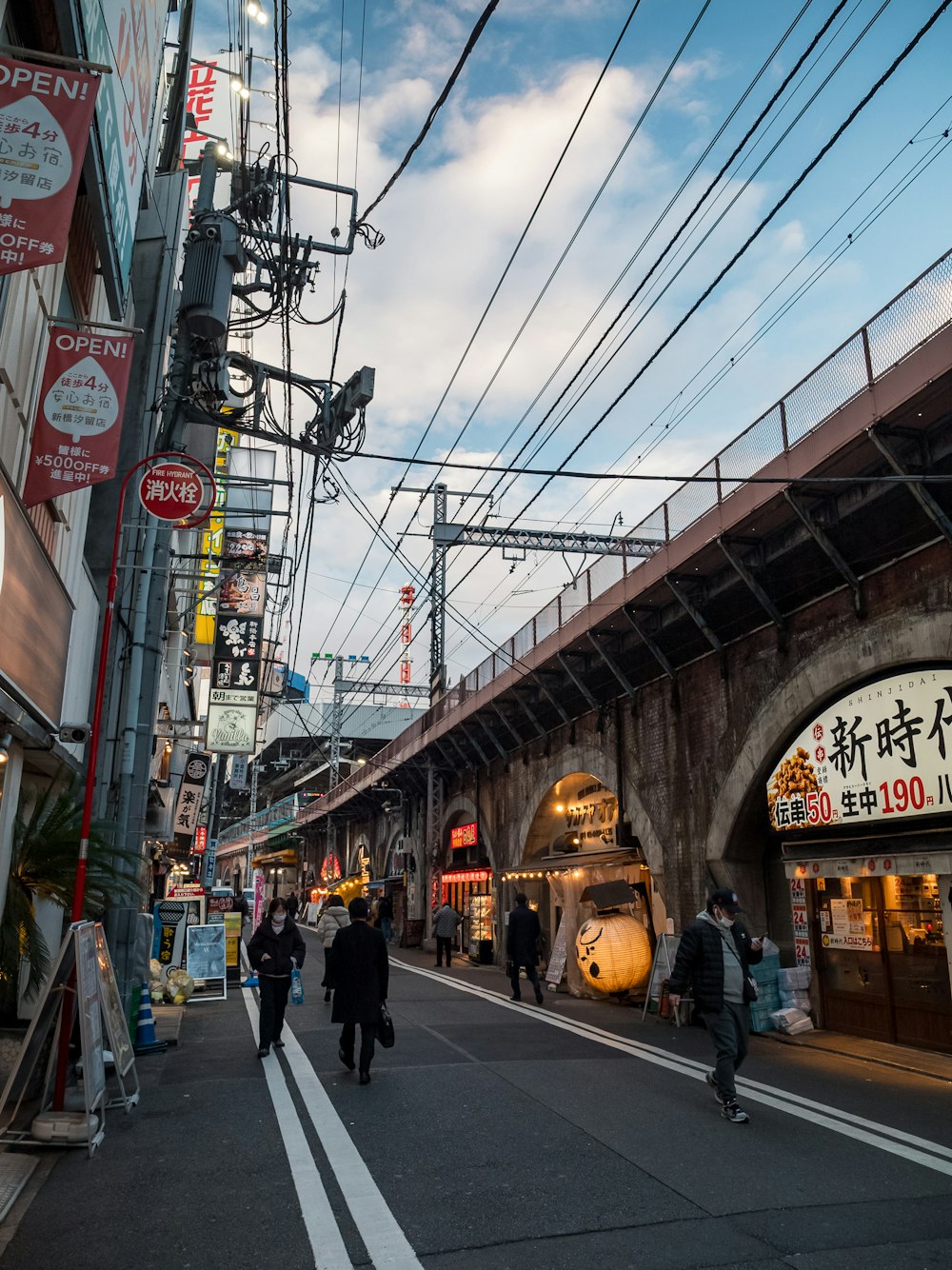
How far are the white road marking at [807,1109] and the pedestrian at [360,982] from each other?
3333mm

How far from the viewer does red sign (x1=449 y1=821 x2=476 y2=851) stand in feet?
95.7

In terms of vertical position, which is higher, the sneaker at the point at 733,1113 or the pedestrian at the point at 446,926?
the pedestrian at the point at 446,926

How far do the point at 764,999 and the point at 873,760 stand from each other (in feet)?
12.3

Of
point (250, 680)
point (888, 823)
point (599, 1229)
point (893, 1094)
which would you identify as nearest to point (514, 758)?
point (250, 680)

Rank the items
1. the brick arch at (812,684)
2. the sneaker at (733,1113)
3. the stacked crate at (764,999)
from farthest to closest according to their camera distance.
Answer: the stacked crate at (764,999), the brick arch at (812,684), the sneaker at (733,1113)

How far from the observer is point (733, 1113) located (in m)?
7.30

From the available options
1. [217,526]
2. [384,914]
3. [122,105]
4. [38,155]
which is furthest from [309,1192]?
[217,526]

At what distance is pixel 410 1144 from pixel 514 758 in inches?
755

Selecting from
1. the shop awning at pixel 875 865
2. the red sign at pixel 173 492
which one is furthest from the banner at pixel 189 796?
the shop awning at pixel 875 865

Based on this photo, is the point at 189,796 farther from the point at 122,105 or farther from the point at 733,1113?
the point at 733,1113

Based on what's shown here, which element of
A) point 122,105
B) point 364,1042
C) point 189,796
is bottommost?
point 364,1042

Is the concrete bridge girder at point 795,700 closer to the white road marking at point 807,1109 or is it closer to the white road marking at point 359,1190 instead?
the white road marking at point 807,1109

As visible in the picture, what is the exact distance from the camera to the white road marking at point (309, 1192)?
14.9 ft

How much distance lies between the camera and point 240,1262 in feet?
14.6
